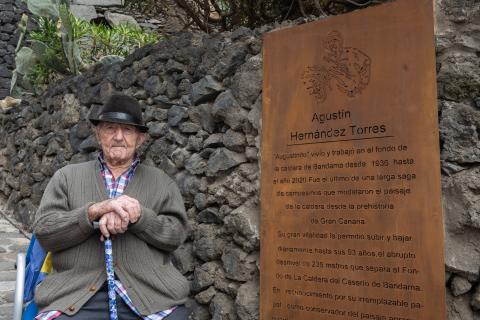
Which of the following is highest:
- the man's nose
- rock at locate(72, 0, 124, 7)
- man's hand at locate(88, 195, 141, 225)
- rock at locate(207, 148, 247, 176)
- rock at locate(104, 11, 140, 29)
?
rock at locate(72, 0, 124, 7)

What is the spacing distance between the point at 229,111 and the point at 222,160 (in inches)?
11.3

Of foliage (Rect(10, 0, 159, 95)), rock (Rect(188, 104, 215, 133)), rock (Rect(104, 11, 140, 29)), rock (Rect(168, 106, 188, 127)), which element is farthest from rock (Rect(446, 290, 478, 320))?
rock (Rect(104, 11, 140, 29))

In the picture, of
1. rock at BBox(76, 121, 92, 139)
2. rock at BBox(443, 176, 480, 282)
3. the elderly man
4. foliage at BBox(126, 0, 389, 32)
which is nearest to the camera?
rock at BBox(443, 176, 480, 282)

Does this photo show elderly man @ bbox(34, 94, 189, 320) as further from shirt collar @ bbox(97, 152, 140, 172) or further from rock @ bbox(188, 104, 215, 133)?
rock @ bbox(188, 104, 215, 133)

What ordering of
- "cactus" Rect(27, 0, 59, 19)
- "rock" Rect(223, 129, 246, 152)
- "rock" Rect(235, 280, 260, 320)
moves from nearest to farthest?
"rock" Rect(235, 280, 260, 320), "rock" Rect(223, 129, 246, 152), "cactus" Rect(27, 0, 59, 19)

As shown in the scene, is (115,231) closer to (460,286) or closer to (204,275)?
(204,275)

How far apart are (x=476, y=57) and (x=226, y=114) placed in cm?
136

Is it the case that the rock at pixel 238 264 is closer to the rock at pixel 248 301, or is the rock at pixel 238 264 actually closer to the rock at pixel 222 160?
the rock at pixel 248 301

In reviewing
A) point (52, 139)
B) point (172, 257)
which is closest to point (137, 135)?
point (172, 257)

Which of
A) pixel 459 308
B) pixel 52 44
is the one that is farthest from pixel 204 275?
pixel 52 44

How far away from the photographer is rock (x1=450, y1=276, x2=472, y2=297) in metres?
1.83

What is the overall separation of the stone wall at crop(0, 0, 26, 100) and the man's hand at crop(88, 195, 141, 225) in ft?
34.5

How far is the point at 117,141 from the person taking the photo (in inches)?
91.4

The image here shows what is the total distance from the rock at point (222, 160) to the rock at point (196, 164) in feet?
0.28
